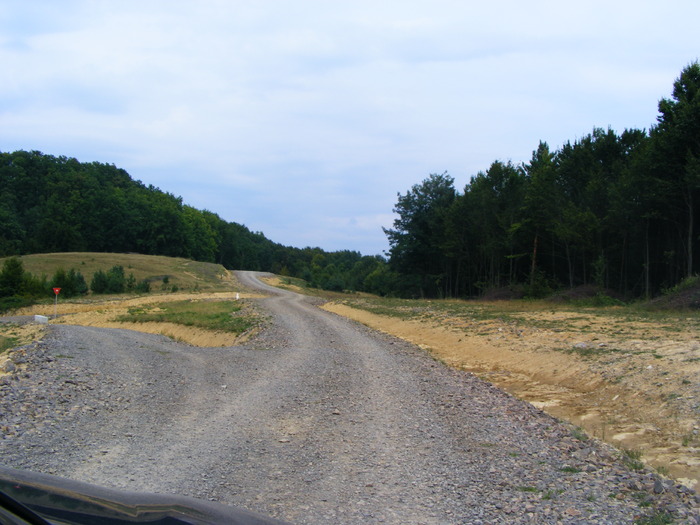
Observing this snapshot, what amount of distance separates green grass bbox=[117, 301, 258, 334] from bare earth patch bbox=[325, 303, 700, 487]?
406 inches

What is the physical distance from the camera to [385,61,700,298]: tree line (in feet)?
110

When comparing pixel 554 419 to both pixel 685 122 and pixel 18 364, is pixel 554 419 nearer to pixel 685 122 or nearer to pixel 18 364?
pixel 18 364

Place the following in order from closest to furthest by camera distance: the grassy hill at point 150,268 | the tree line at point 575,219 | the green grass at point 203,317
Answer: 1. the green grass at point 203,317
2. the tree line at point 575,219
3. the grassy hill at point 150,268

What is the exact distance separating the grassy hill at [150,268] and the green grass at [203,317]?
991 inches

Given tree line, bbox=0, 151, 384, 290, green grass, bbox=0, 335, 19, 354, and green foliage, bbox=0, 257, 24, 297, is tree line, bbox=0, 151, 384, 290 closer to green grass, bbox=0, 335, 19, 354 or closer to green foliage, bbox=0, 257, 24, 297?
green foliage, bbox=0, 257, 24, 297

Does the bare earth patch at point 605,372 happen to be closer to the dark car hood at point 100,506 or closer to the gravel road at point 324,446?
the gravel road at point 324,446

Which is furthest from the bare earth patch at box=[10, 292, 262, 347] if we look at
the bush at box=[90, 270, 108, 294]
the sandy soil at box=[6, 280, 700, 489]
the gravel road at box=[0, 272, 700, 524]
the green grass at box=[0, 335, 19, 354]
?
the bush at box=[90, 270, 108, 294]

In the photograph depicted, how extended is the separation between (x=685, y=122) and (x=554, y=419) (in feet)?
95.9

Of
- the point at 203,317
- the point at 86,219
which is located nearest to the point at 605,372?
the point at 203,317

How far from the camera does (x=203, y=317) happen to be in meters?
30.6

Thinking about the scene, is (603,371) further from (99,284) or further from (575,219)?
(99,284)

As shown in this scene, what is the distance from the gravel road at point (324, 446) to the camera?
515cm

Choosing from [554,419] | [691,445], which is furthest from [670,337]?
[691,445]

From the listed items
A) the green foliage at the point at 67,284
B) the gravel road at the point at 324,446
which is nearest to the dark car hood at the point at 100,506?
the gravel road at the point at 324,446
